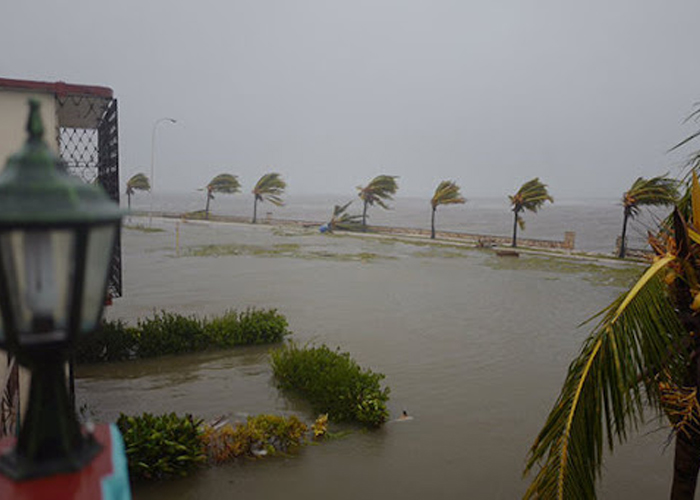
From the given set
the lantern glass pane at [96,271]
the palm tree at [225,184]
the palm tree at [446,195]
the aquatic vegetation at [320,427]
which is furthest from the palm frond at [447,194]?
the lantern glass pane at [96,271]

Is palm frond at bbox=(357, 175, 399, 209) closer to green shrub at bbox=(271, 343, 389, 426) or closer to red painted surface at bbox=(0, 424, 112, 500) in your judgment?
green shrub at bbox=(271, 343, 389, 426)

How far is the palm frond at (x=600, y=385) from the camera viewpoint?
3.18 m

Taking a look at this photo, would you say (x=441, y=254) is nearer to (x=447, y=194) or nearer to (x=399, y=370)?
(x=447, y=194)

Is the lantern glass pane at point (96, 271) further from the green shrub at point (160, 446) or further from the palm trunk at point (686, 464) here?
the green shrub at point (160, 446)

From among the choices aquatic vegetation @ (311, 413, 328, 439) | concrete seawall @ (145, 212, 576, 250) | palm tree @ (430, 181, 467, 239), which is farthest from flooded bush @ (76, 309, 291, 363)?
palm tree @ (430, 181, 467, 239)

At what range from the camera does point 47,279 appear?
1.35 meters

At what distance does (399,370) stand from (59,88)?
28.8ft

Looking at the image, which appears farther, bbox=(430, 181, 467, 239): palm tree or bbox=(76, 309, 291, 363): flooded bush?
bbox=(430, 181, 467, 239): palm tree

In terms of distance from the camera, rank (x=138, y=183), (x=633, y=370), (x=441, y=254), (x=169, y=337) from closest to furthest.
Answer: (x=633, y=370), (x=169, y=337), (x=441, y=254), (x=138, y=183)

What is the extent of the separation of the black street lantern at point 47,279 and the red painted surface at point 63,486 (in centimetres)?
2

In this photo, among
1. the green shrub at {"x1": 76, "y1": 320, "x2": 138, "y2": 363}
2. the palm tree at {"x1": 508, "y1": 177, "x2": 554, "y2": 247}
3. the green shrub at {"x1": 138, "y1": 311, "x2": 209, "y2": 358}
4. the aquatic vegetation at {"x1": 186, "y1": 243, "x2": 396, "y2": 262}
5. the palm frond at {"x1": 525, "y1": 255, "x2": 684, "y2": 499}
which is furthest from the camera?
the palm tree at {"x1": 508, "y1": 177, "x2": 554, "y2": 247}

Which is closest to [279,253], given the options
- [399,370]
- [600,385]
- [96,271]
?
[399,370]

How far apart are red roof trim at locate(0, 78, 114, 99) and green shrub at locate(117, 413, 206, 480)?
4453 mm

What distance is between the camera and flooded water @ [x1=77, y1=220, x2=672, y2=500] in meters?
7.13
